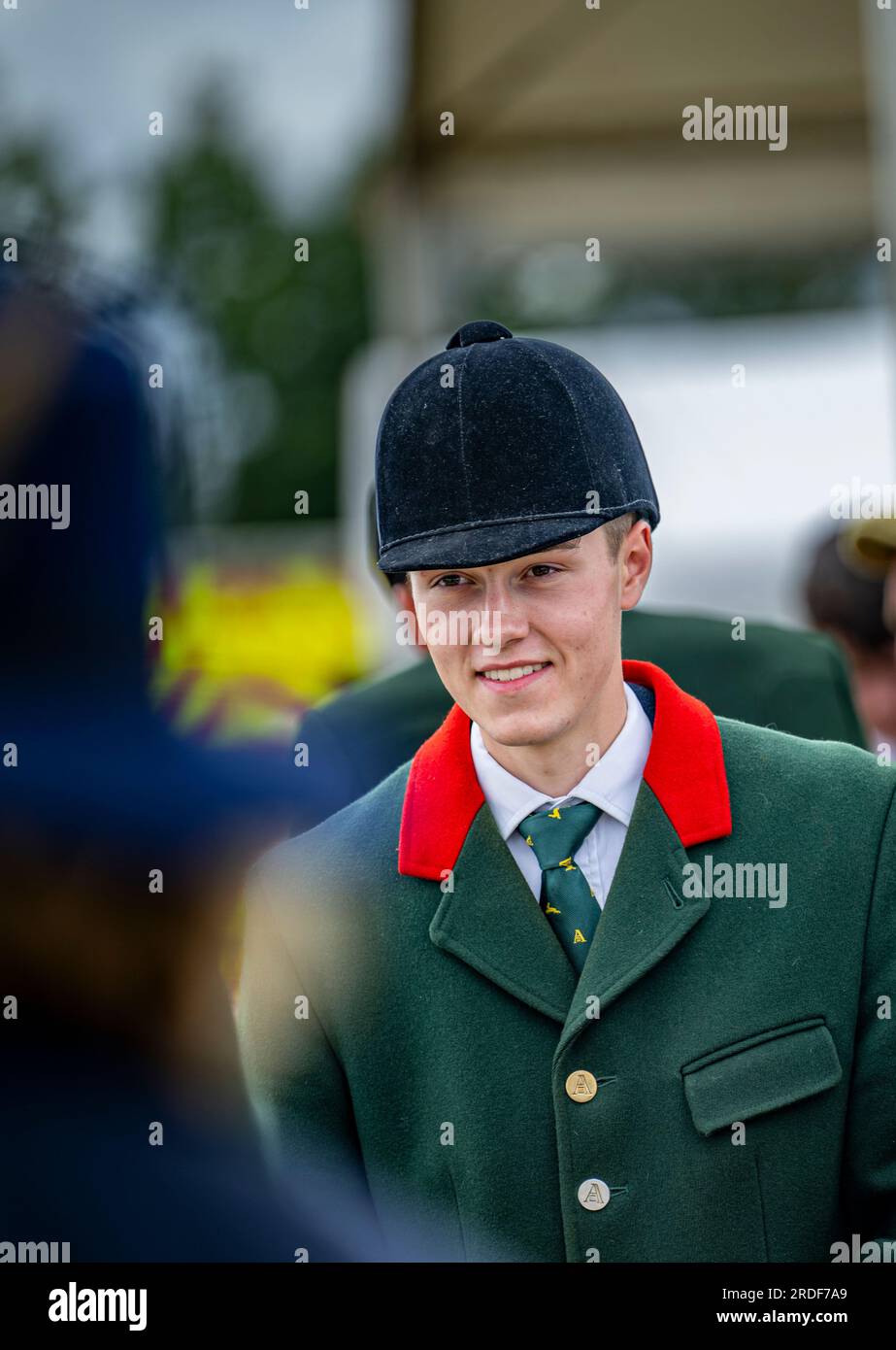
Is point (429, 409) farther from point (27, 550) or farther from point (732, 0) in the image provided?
point (732, 0)

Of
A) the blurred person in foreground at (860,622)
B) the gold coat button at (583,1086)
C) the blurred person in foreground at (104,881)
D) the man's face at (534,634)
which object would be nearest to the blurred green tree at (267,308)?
the blurred person in foreground at (860,622)

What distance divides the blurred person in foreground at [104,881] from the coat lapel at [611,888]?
0.59 ft

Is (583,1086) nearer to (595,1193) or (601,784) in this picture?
(595,1193)

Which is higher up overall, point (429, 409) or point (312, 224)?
point (312, 224)

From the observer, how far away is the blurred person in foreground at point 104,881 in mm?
1295

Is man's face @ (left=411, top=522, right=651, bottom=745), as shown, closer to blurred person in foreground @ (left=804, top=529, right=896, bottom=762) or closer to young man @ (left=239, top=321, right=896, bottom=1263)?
young man @ (left=239, top=321, right=896, bottom=1263)

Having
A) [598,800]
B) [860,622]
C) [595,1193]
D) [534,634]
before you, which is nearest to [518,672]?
[534,634]

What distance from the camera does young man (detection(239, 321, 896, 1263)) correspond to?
4.36ft

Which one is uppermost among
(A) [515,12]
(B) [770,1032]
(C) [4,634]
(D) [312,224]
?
(D) [312,224]

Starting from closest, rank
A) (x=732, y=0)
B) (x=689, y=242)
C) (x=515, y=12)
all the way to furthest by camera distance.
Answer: (x=732, y=0), (x=515, y=12), (x=689, y=242)

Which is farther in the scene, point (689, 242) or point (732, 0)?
point (689, 242)
